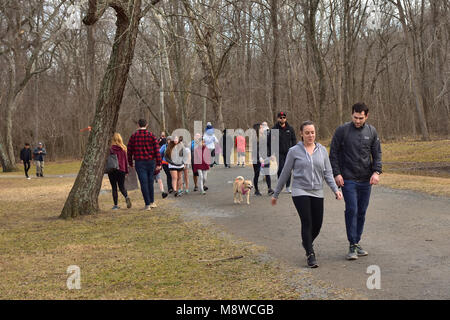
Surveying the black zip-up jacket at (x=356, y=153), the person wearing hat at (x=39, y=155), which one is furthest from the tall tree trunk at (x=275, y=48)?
the black zip-up jacket at (x=356, y=153)

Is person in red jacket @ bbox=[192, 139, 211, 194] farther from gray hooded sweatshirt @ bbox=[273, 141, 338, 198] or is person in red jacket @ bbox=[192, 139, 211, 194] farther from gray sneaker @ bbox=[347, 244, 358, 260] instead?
gray sneaker @ bbox=[347, 244, 358, 260]

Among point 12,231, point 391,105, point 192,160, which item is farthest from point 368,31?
point 12,231

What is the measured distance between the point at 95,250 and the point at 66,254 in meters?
0.44

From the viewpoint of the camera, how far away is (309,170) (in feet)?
21.6

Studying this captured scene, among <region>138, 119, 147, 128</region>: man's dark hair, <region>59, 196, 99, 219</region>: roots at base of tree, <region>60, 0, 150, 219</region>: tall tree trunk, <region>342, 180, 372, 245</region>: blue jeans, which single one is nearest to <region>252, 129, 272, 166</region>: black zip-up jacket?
<region>138, 119, 147, 128</region>: man's dark hair

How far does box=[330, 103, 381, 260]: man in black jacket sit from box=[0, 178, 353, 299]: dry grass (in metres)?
1.23

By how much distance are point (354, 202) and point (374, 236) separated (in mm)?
1756

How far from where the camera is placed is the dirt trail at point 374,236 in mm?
5676

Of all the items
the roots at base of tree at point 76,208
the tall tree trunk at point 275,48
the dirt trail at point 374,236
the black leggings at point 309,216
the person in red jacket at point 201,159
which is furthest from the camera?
the tall tree trunk at point 275,48

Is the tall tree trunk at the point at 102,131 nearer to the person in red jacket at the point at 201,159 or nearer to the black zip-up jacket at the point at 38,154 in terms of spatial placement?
the person in red jacket at the point at 201,159

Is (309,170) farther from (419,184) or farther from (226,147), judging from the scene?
(226,147)

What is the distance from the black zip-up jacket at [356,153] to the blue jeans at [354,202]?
3.6 inches
